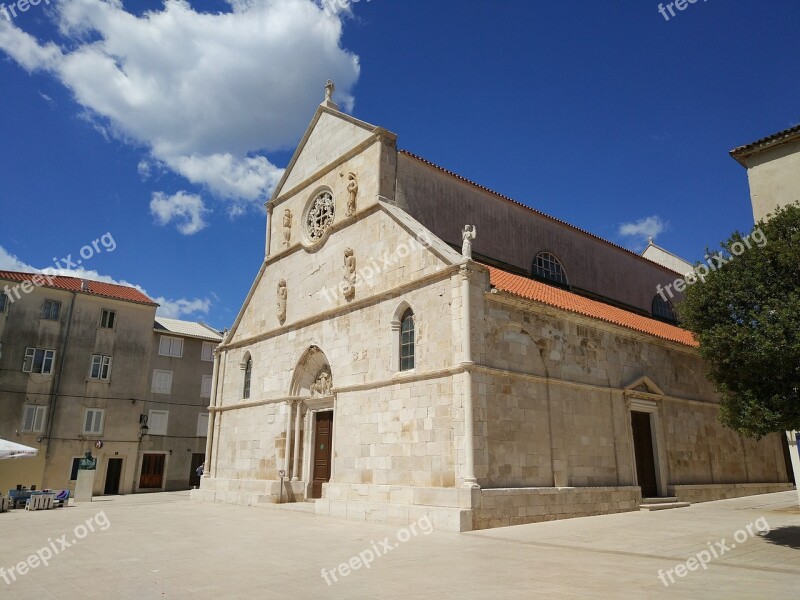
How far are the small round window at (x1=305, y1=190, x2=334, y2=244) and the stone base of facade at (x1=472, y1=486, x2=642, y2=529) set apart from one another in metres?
10.8

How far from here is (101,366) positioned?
31359 mm

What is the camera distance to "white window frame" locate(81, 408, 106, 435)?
30.2 m

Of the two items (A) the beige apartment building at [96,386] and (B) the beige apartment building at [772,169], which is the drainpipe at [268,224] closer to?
(A) the beige apartment building at [96,386]

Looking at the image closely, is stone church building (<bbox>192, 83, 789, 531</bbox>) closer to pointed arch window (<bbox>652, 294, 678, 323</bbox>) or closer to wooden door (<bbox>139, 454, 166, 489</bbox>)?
pointed arch window (<bbox>652, 294, 678, 323</bbox>)

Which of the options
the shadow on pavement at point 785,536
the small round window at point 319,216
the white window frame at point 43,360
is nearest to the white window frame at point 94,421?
the white window frame at point 43,360

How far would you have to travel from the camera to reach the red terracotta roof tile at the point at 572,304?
1552cm

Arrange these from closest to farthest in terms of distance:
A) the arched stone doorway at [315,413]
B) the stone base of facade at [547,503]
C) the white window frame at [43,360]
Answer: the stone base of facade at [547,503] → the arched stone doorway at [315,413] → the white window frame at [43,360]

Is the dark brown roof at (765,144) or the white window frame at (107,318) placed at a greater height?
the dark brown roof at (765,144)

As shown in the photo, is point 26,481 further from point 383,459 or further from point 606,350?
point 606,350

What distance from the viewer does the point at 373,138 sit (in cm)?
1833

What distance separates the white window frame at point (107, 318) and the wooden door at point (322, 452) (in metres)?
19.0

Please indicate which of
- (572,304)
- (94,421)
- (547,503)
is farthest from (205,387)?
(547,503)

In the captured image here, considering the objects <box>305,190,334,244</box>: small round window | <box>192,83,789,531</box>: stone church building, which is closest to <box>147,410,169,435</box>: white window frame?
<box>192,83,789,531</box>: stone church building

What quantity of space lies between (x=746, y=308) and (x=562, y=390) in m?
5.64
